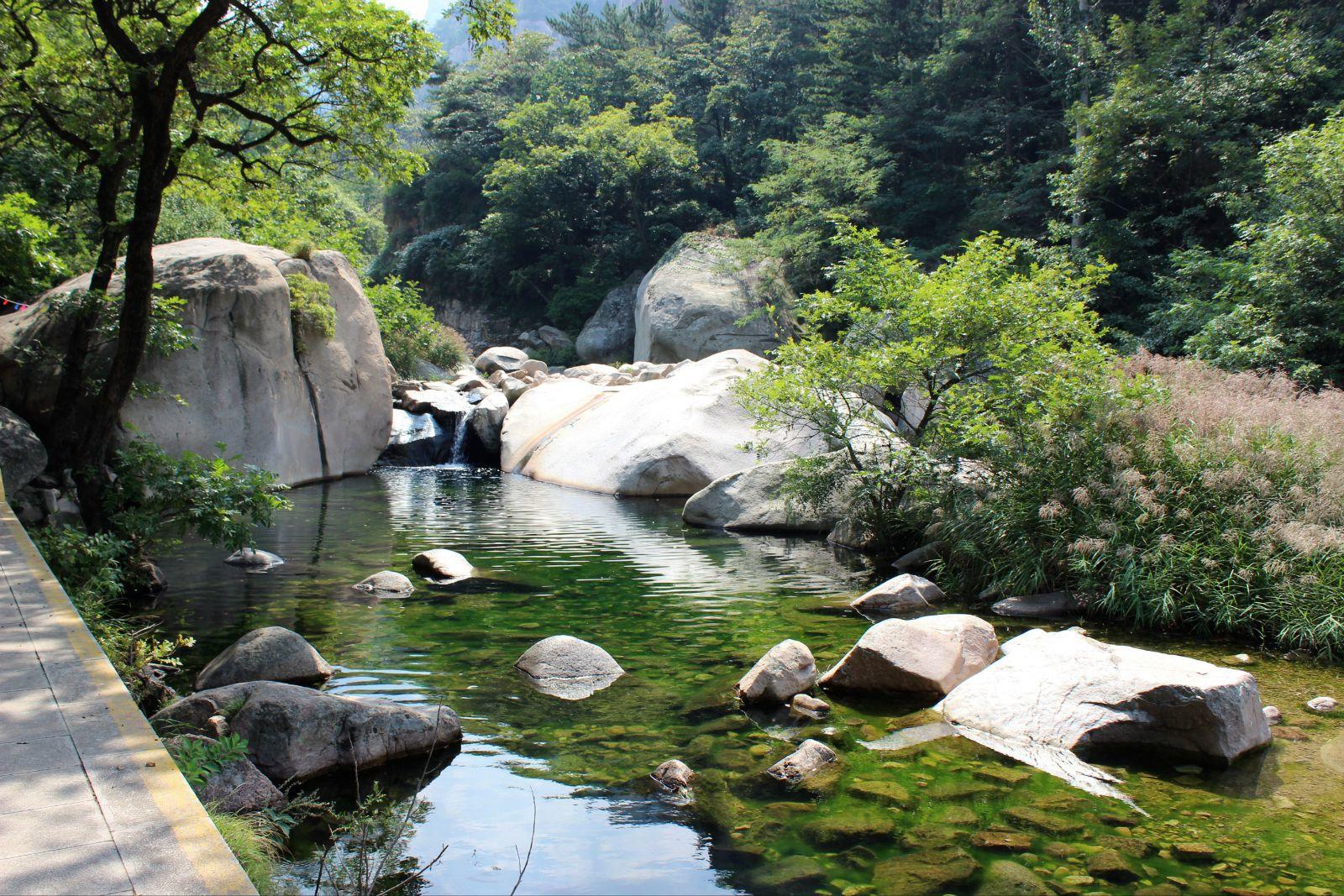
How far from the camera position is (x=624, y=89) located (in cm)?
4441

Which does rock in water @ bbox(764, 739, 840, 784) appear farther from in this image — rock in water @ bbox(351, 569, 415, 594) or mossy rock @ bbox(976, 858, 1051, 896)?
rock in water @ bbox(351, 569, 415, 594)

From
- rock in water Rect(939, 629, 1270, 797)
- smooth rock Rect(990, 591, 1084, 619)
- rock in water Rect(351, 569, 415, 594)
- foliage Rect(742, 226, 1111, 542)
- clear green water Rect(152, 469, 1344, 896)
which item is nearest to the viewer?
clear green water Rect(152, 469, 1344, 896)

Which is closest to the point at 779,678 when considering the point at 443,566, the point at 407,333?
the point at 443,566

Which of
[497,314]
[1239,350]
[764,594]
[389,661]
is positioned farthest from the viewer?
[497,314]

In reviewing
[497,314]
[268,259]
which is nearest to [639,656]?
[268,259]

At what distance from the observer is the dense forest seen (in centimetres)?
1728

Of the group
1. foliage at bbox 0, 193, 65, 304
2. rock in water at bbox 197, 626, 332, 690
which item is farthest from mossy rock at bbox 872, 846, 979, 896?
foliage at bbox 0, 193, 65, 304

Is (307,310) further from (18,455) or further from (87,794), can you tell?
(87,794)

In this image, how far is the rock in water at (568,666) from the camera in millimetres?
6453

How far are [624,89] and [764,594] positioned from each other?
39.8 m

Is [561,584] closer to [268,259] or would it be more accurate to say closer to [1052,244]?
[268,259]

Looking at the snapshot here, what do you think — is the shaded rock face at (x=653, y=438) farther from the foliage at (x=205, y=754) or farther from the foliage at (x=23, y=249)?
the foliage at (x=205, y=754)

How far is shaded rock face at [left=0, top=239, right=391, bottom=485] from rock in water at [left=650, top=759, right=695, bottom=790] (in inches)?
364

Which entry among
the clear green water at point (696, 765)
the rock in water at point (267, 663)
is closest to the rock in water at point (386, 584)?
the clear green water at point (696, 765)
